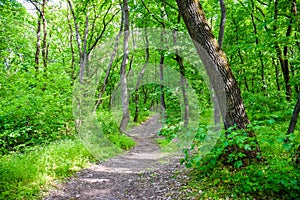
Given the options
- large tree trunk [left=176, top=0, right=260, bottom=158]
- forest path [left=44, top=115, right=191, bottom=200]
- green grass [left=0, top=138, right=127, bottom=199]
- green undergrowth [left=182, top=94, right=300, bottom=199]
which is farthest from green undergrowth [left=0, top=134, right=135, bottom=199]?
large tree trunk [left=176, top=0, right=260, bottom=158]

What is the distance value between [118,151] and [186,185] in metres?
5.10

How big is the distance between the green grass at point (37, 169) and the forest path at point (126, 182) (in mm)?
306

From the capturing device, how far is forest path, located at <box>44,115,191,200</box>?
4660 mm

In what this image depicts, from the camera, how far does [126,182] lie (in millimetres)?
5574

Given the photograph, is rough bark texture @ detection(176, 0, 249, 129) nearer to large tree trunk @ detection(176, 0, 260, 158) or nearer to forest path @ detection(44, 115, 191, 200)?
large tree trunk @ detection(176, 0, 260, 158)

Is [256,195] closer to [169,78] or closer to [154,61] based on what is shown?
[169,78]

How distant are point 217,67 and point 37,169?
15.6 feet

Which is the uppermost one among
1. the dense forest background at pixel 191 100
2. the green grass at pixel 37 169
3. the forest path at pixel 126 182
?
the dense forest background at pixel 191 100

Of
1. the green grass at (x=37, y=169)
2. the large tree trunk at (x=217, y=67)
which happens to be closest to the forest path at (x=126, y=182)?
the green grass at (x=37, y=169)

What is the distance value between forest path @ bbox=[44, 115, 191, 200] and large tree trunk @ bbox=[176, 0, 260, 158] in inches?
71.9

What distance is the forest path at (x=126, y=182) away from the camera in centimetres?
466

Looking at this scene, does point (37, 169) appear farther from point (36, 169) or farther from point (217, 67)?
point (217, 67)

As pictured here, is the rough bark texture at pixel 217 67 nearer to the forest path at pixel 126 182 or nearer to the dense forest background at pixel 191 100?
the dense forest background at pixel 191 100

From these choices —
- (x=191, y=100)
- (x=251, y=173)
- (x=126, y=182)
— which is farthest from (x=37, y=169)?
(x=191, y=100)
